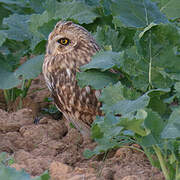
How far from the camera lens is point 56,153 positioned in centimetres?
369

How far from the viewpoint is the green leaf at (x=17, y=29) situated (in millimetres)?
4594

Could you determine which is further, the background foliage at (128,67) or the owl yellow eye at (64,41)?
the owl yellow eye at (64,41)

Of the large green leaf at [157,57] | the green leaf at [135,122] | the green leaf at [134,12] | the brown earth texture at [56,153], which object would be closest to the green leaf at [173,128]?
the green leaf at [135,122]

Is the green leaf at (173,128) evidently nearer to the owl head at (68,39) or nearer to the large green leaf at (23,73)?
the owl head at (68,39)

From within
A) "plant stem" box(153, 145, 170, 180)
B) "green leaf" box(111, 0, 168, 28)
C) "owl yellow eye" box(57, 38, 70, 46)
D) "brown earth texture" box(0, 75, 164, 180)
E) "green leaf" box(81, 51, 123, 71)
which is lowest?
"brown earth texture" box(0, 75, 164, 180)

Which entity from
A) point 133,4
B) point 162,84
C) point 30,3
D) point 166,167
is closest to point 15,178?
point 166,167

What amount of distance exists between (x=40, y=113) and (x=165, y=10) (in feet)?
5.45

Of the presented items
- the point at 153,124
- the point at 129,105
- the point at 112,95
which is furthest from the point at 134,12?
the point at 153,124

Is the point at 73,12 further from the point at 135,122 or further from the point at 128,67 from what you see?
the point at 135,122

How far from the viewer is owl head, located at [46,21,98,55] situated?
12.5 feet

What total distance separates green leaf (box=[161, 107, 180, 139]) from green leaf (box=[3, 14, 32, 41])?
2.34m

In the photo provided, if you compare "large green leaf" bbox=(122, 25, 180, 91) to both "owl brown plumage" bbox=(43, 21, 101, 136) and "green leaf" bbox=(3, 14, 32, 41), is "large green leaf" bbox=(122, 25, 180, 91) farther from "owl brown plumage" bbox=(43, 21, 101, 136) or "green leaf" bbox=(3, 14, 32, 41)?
"green leaf" bbox=(3, 14, 32, 41)

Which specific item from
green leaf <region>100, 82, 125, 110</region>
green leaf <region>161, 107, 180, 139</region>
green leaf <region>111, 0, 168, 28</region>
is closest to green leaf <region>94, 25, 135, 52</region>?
green leaf <region>111, 0, 168, 28</region>

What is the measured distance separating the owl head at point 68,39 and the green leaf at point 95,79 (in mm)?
552
